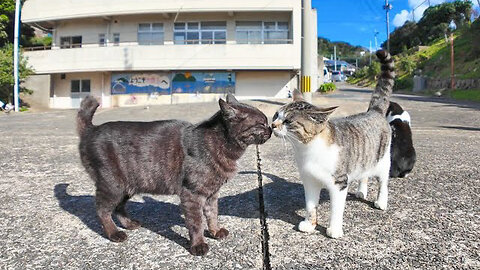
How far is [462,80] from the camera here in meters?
22.8

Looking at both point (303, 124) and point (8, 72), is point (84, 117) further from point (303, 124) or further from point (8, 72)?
point (8, 72)

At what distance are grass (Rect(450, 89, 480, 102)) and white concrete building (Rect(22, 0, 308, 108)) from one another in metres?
10.1

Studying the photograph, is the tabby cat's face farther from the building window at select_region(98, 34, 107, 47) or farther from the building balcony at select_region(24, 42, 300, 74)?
the building window at select_region(98, 34, 107, 47)

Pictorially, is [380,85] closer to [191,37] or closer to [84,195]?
[84,195]

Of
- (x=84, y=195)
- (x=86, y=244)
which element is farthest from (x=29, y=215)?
(x=86, y=244)

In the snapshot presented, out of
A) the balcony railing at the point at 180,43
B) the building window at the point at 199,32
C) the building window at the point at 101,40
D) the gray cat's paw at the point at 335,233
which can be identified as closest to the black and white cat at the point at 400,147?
the gray cat's paw at the point at 335,233

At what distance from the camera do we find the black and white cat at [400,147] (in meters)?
3.61

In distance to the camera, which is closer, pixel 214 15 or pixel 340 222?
pixel 340 222

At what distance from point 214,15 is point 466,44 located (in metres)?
22.7

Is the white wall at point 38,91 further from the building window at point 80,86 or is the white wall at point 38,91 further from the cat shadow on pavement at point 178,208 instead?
the cat shadow on pavement at point 178,208

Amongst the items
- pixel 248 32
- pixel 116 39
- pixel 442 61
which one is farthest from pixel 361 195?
pixel 442 61

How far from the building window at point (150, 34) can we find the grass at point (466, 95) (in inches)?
763

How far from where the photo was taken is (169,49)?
→ 20.2 m

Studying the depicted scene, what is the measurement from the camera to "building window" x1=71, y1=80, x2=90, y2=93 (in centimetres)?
2281
